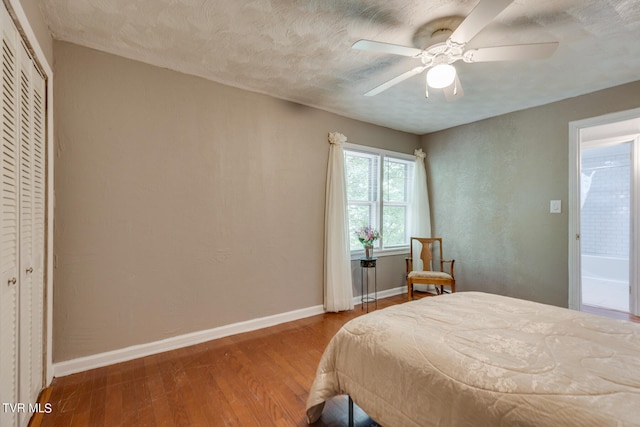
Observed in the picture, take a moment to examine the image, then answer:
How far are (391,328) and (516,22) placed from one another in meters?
2.07

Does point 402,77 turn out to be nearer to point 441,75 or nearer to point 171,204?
point 441,75

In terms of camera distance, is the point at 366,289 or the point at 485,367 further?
the point at 366,289

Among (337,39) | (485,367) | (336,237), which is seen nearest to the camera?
(485,367)

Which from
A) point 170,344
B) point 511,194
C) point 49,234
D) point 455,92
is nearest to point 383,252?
point 511,194

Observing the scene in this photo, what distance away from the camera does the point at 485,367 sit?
1.05 m

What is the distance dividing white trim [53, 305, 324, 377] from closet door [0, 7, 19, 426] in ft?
Result: 2.68

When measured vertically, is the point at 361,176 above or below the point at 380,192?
above

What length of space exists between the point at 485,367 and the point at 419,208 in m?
3.47

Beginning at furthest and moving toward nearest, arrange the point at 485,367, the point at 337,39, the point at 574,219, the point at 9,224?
the point at 574,219, the point at 337,39, the point at 9,224, the point at 485,367

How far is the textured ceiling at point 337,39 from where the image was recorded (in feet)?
5.78

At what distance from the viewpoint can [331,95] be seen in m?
3.09

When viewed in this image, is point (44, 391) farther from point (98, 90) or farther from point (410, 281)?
point (410, 281)

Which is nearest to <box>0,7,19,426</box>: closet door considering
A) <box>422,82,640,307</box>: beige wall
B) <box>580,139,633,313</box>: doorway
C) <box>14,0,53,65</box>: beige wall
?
<box>14,0,53,65</box>: beige wall

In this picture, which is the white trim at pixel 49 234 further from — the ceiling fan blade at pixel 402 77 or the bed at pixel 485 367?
the ceiling fan blade at pixel 402 77
